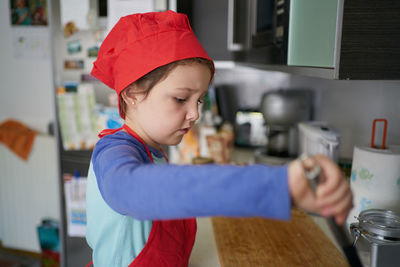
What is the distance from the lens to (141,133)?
0.76 meters

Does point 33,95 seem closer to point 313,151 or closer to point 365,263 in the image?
point 313,151

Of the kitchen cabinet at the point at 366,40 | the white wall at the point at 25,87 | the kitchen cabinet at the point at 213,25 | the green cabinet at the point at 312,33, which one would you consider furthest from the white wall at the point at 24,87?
the kitchen cabinet at the point at 366,40

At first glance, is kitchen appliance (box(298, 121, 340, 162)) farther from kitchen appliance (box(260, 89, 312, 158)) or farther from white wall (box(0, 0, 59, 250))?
white wall (box(0, 0, 59, 250))

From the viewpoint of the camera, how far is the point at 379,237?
2.65 ft

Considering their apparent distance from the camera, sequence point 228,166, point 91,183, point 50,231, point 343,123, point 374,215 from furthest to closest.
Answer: point 50,231 < point 343,123 < point 374,215 < point 91,183 < point 228,166

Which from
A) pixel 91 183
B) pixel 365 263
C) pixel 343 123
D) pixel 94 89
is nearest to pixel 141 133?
pixel 91 183

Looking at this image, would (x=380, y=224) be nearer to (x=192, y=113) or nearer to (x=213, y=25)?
(x=192, y=113)

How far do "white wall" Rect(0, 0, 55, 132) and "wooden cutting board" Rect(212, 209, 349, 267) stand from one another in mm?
2102

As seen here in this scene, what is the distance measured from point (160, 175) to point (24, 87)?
2.80 metres

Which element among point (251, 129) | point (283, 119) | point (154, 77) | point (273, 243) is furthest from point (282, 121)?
point (154, 77)

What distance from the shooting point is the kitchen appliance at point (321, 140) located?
1229 millimetres

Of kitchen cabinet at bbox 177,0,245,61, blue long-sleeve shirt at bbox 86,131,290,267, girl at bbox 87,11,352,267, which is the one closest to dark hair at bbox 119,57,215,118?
girl at bbox 87,11,352,267

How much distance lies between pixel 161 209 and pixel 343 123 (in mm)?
1309

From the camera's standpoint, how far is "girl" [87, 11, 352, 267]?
39cm
